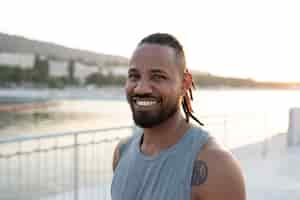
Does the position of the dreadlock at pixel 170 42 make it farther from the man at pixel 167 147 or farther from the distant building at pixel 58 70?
the distant building at pixel 58 70

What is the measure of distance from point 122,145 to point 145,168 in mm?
313

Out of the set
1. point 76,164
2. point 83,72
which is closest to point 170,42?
point 76,164

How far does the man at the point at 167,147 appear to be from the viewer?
135 cm

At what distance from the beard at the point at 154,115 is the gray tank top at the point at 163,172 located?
0.09 meters

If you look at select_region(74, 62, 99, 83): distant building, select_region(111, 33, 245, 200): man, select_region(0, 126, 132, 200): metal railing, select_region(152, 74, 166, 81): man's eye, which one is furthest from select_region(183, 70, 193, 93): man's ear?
select_region(74, 62, 99, 83): distant building

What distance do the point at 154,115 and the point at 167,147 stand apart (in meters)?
0.12

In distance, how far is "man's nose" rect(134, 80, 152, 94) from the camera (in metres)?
1.43

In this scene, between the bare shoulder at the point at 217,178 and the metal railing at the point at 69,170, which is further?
the metal railing at the point at 69,170

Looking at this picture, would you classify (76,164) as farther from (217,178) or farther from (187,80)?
→ (217,178)

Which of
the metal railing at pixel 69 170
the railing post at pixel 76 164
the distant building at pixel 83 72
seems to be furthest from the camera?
the distant building at pixel 83 72

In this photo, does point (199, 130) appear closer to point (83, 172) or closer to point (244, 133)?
point (83, 172)

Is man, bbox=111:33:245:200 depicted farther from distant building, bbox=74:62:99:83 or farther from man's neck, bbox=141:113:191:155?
distant building, bbox=74:62:99:83

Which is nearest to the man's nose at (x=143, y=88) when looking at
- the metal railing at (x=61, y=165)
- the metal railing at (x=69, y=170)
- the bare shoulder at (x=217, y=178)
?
the bare shoulder at (x=217, y=178)

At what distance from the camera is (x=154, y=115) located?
4.74ft
